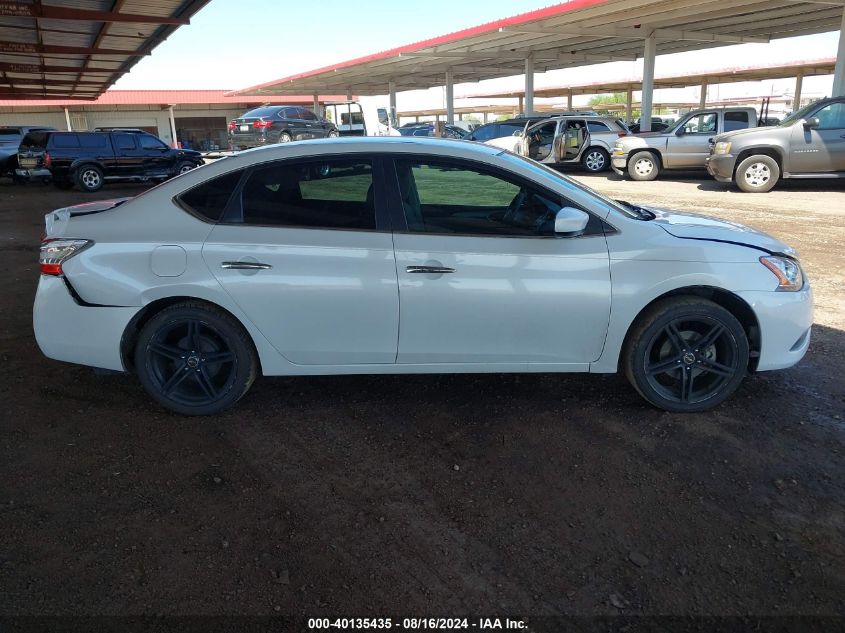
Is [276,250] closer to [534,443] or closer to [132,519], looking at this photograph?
[132,519]

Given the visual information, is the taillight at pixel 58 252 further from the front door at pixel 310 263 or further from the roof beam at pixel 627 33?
the roof beam at pixel 627 33

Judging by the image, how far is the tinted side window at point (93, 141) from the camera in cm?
1769

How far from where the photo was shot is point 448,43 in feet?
83.7

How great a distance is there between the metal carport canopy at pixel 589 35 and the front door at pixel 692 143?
11.8 feet

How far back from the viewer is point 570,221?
352cm

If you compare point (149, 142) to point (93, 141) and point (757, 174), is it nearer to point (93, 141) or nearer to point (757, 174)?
point (93, 141)

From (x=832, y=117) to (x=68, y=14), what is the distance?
1748cm

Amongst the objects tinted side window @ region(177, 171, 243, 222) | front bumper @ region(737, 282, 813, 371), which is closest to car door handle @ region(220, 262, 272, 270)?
tinted side window @ region(177, 171, 243, 222)

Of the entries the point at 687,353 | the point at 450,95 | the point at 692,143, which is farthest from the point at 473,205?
the point at 450,95

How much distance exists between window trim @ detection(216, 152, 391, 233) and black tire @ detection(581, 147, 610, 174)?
17812 millimetres

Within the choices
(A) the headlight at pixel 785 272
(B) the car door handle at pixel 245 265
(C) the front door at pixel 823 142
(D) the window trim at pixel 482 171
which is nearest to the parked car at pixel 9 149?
(B) the car door handle at pixel 245 265

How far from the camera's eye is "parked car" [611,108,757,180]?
56.0 ft

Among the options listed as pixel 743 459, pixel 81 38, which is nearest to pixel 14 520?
pixel 743 459

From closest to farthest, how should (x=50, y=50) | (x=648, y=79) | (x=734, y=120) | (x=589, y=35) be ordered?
(x=734, y=120)
(x=50, y=50)
(x=589, y=35)
(x=648, y=79)
